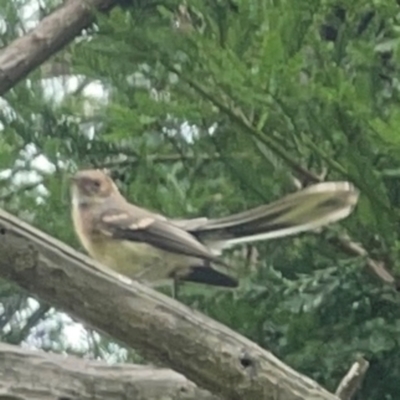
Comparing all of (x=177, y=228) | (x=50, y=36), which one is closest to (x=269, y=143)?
(x=177, y=228)

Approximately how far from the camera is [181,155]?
0.94 meters

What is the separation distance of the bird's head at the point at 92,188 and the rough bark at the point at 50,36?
0.18m

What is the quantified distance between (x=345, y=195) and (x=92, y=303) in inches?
6.2

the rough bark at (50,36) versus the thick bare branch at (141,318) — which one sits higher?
the rough bark at (50,36)

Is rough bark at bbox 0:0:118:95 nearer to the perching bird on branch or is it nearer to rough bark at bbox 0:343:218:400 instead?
the perching bird on branch

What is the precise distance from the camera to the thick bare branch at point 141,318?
25.4 inches

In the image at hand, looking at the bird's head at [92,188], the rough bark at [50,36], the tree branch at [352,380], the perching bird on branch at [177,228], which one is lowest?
the tree branch at [352,380]

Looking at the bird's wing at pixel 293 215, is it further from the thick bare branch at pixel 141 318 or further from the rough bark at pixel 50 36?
the rough bark at pixel 50 36

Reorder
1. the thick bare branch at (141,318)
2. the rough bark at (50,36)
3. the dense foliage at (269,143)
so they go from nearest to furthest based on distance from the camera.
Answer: the thick bare branch at (141,318)
the dense foliage at (269,143)
the rough bark at (50,36)

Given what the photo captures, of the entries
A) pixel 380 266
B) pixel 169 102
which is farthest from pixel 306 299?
pixel 169 102

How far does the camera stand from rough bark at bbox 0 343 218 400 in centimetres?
74

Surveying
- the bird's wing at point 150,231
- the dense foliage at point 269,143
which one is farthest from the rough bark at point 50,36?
the bird's wing at point 150,231

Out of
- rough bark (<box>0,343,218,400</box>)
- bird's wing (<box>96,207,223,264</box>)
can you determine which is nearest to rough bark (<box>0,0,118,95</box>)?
bird's wing (<box>96,207,223,264</box>)

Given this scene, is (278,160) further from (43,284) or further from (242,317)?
(43,284)
